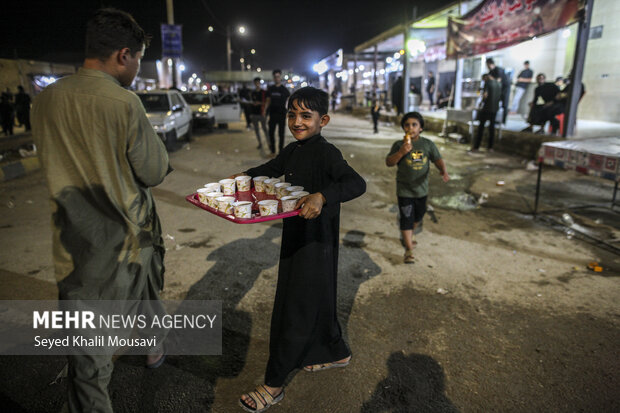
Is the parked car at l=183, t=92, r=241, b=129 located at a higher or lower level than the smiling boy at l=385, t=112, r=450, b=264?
higher

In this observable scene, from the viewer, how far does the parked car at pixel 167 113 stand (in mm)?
11177

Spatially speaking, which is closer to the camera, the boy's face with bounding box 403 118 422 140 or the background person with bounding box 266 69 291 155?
the boy's face with bounding box 403 118 422 140

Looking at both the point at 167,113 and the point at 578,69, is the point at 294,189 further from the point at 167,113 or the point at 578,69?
the point at 167,113

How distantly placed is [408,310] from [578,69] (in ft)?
28.0

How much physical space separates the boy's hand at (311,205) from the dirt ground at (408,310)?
1295mm

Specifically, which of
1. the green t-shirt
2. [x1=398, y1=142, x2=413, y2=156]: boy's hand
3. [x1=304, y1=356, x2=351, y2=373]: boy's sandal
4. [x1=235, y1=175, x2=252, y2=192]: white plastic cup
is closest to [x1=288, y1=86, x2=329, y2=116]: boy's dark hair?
[x1=235, y1=175, x2=252, y2=192]: white plastic cup

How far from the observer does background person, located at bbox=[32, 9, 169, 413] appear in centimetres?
171

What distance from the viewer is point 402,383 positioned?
8.36ft

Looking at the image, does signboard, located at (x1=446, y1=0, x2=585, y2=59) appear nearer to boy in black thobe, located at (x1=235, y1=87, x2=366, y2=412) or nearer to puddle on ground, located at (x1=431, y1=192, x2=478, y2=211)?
puddle on ground, located at (x1=431, y1=192, x2=478, y2=211)

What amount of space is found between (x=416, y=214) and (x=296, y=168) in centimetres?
253

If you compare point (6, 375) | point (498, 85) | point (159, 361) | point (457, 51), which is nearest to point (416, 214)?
point (159, 361)

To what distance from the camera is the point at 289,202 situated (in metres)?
2.01

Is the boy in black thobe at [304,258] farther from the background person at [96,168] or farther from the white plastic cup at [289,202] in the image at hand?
the background person at [96,168]

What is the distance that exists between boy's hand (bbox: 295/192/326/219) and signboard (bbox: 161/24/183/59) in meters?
20.1
